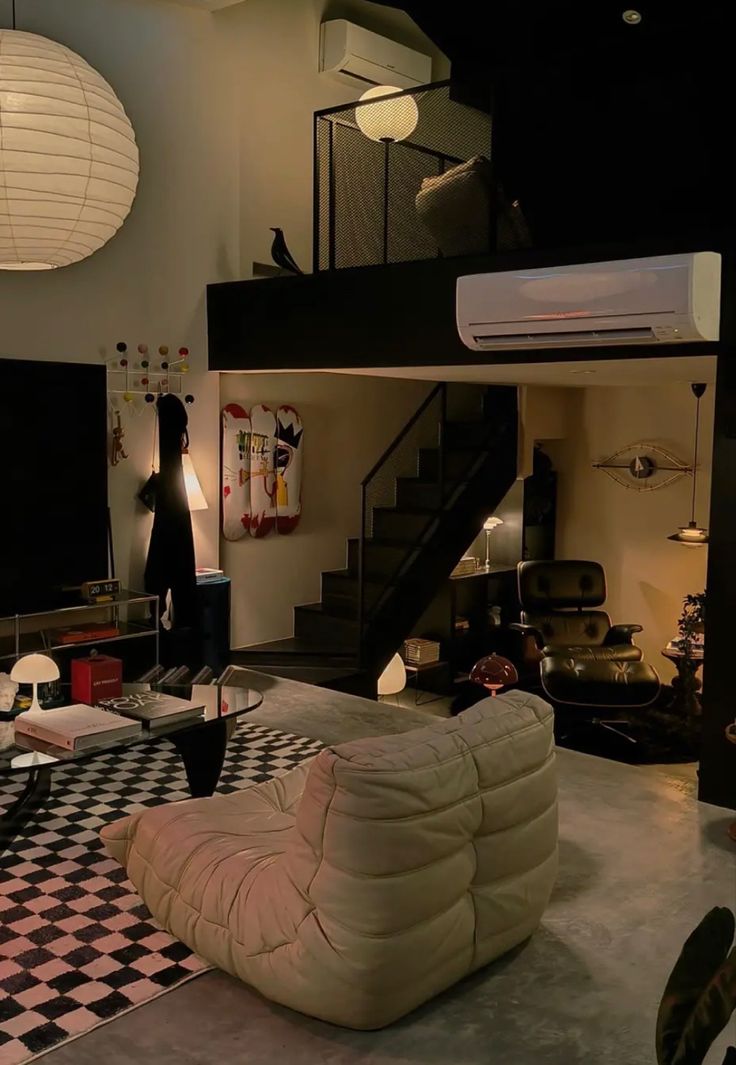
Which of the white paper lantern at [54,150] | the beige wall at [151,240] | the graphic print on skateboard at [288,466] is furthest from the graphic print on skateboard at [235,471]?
the white paper lantern at [54,150]

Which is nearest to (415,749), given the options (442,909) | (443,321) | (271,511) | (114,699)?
(442,909)

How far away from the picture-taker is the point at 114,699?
416 centimetres

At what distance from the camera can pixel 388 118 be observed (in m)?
5.71

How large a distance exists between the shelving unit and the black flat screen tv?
0.14 metres

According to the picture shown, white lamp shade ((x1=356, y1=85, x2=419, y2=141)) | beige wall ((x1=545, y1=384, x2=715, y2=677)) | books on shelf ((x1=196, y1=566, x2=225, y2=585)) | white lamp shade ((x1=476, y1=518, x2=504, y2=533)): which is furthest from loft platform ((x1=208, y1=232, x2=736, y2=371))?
beige wall ((x1=545, y1=384, x2=715, y2=677))

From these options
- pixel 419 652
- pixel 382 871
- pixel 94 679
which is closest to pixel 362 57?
pixel 419 652

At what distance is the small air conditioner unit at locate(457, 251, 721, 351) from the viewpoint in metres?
4.20

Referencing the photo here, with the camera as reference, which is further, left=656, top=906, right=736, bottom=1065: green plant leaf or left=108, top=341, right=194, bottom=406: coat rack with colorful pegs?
left=108, top=341, right=194, bottom=406: coat rack with colorful pegs

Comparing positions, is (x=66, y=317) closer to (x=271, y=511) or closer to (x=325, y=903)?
(x=271, y=511)

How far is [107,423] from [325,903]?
13.1ft

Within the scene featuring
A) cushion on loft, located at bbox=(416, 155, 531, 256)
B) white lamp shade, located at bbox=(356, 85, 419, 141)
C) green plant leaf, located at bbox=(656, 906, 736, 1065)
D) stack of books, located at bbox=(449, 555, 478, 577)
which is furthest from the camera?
stack of books, located at bbox=(449, 555, 478, 577)

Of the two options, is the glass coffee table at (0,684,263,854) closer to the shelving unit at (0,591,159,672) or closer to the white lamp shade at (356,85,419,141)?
the shelving unit at (0,591,159,672)

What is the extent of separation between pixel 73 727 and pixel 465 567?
5.11 meters

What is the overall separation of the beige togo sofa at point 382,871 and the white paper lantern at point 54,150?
2.50 m
